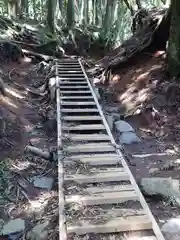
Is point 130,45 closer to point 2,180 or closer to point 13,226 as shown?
point 2,180

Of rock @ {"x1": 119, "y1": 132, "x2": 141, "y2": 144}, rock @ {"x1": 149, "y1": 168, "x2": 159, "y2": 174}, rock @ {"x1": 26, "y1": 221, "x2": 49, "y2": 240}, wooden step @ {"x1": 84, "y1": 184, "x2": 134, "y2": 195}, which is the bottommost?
rock @ {"x1": 119, "y1": 132, "x2": 141, "y2": 144}

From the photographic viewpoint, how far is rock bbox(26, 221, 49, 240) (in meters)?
4.14

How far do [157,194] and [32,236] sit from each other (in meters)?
1.84

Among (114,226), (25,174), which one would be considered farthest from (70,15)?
(114,226)

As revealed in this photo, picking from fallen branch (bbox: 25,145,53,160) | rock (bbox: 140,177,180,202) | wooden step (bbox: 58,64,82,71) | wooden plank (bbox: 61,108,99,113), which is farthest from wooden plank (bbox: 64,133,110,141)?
wooden step (bbox: 58,64,82,71)

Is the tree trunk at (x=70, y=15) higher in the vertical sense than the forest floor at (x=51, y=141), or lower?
higher

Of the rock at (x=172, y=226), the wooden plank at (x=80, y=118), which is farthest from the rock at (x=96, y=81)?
the rock at (x=172, y=226)

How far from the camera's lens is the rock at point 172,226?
14.1ft

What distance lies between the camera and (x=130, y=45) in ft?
42.4

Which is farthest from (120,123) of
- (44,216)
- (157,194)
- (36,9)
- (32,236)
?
(36,9)

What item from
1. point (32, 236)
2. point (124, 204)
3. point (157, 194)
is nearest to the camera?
point (32, 236)

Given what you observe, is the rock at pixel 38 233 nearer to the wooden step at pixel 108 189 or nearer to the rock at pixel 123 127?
the wooden step at pixel 108 189

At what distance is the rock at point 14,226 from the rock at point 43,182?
942 millimetres

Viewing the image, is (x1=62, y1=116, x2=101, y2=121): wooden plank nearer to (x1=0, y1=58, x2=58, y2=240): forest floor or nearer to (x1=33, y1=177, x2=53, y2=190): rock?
(x1=0, y1=58, x2=58, y2=240): forest floor
